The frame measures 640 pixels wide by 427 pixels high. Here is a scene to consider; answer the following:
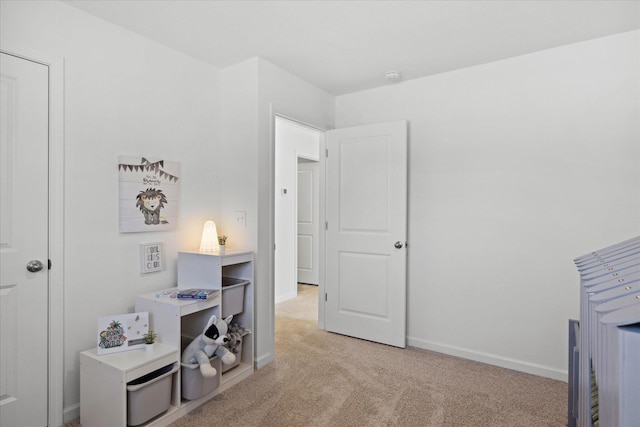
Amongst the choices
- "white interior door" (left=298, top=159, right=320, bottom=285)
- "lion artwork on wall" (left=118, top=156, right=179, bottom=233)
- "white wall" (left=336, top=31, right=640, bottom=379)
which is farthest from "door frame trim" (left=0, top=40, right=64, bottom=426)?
"white interior door" (left=298, top=159, right=320, bottom=285)

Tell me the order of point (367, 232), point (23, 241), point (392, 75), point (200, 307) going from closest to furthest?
point (23, 241)
point (200, 307)
point (392, 75)
point (367, 232)

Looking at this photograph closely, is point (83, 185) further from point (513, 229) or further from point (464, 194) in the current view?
point (513, 229)

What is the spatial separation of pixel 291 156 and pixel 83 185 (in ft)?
10.4

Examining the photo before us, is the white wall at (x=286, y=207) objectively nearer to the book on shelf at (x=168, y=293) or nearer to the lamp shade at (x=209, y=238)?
the lamp shade at (x=209, y=238)

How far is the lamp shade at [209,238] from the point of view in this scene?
2.68 meters

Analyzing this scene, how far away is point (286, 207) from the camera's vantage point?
5.07 m

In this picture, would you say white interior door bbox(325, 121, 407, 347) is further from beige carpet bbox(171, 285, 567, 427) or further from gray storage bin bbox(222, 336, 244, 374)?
gray storage bin bbox(222, 336, 244, 374)

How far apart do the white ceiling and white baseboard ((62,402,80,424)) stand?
2335 mm

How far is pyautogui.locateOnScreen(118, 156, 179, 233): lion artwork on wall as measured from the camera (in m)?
2.35

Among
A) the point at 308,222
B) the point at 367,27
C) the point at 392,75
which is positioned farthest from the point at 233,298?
the point at 308,222

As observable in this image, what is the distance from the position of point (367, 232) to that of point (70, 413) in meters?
2.51

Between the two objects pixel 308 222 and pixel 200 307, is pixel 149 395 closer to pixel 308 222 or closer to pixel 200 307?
pixel 200 307

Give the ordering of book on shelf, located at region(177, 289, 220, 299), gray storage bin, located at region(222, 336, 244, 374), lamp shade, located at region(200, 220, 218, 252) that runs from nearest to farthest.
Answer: book on shelf, located at region(177, 289, 220, 299), gray storage bin, located at region(222, 336, 244, 374), lamp shade, located at region(200, 220, 218, 252)

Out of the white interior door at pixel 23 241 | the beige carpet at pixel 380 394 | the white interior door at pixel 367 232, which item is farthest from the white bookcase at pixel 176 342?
the white interior door at pixel 367 232
